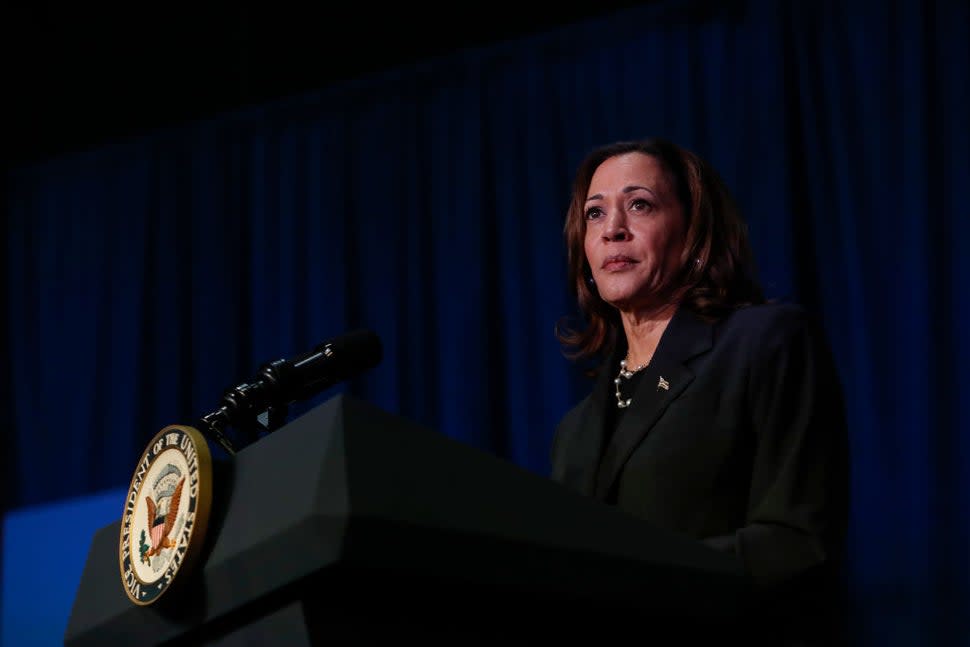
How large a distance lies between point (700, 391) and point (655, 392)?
7 centimetres

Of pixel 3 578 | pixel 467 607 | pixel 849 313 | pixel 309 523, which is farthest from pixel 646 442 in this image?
pixel 3 578

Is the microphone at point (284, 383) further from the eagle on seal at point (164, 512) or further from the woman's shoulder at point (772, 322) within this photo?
the woman's shoulder at point (772, 322)

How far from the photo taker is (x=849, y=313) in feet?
9.70

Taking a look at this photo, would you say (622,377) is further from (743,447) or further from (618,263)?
(743,447)

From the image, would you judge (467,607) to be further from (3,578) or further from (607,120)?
(3,578)

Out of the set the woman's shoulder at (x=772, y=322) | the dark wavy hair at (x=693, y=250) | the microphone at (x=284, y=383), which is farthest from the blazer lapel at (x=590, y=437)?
the microphone at (x=284, y=383)

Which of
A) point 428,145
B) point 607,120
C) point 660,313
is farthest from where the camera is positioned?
point 428,145

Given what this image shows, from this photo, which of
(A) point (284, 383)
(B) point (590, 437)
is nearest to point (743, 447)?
(B) point (590, 437)

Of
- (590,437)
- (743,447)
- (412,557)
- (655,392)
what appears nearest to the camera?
(412,557)

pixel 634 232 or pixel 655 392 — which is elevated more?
pixel 634 232

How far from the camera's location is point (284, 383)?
1260 millimetres

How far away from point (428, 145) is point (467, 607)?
9.82 ft

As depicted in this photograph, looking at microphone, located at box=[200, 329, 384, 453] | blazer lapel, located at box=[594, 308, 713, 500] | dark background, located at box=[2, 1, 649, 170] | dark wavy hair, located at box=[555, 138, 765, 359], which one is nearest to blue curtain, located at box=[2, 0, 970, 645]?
dark background, located at box=[2, 1, 649, 170]

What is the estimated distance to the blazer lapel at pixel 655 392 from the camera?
146cm
